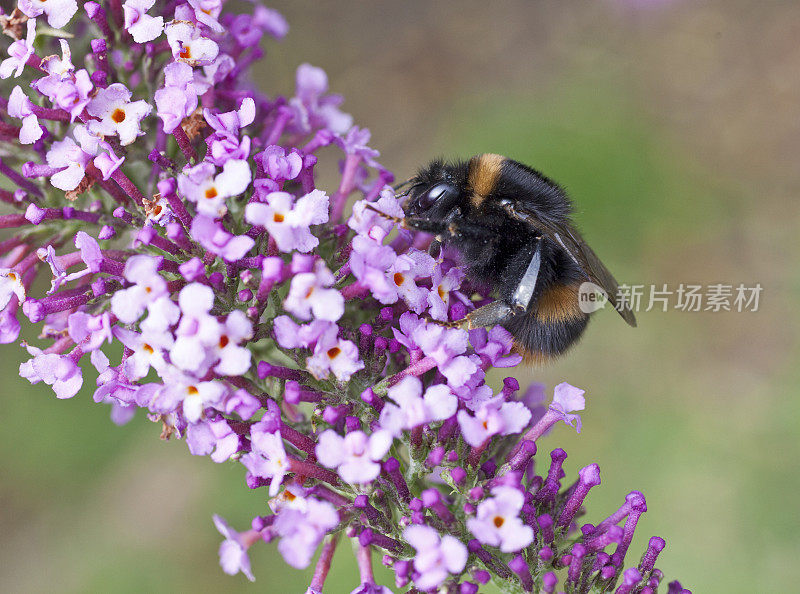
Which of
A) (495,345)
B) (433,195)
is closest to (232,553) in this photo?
(495,345)

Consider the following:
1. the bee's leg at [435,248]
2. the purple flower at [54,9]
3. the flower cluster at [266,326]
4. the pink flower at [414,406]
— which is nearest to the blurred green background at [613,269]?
the flower cluster at [266,326]

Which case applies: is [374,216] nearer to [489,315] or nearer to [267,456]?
[489,315]

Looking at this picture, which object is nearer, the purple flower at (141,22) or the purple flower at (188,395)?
the purple flower at (188,395)

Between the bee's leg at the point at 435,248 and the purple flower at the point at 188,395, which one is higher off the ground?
the bee's leg at the point at 435,248

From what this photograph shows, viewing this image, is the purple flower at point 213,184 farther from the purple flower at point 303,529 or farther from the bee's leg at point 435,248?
the purple flower at point 303,529

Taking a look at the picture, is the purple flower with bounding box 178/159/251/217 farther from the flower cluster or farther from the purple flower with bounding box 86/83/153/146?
the purple flower with bounding box 86/83/153/146

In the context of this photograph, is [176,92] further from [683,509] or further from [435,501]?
[683,509]
